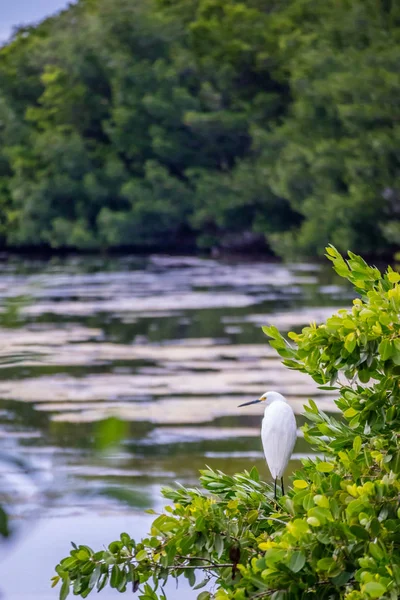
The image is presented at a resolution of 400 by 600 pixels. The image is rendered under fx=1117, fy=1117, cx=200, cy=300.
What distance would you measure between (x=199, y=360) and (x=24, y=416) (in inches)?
177

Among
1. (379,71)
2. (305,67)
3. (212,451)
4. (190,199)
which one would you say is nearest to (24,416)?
(212,451)

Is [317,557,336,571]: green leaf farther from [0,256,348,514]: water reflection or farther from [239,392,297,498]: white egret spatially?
[239,392,297,498]: white egret

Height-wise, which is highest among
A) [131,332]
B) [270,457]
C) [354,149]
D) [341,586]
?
[341,586]

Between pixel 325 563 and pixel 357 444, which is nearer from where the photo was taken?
pixel 325 563

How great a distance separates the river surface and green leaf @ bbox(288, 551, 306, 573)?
419 millimetres

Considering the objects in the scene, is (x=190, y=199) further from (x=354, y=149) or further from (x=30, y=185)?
(x=354, y=149)

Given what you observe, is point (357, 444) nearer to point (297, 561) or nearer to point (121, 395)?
point (297, 561)

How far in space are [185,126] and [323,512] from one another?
169ft

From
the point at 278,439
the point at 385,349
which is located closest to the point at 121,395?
the point at 278,439

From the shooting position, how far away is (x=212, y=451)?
898cm

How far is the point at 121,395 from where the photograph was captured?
39.8ft

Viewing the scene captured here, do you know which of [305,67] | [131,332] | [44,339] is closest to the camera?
[44,339]

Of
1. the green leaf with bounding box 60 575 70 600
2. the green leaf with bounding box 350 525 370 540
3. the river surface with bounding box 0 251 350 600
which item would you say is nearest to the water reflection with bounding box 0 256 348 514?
the river surface with bounding box 0 251 350 600

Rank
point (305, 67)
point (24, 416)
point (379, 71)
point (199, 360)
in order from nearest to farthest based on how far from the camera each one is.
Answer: point (24, 416)
point (199, 360)
point (379, 71)
point (305, 67)
